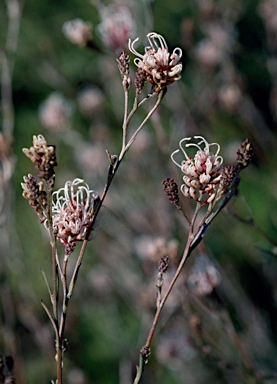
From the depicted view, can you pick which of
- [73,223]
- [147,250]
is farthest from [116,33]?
[73,223]

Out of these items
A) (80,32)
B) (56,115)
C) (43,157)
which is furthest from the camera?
(56,115)

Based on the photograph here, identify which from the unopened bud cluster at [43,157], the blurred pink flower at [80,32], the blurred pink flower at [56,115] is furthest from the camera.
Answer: the blurred pink flower at [56,115]

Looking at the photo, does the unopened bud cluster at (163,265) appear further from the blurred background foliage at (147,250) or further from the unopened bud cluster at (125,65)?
the blurred background foliage at (147,250)

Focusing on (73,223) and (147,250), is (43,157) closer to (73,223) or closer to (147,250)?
(73,223)

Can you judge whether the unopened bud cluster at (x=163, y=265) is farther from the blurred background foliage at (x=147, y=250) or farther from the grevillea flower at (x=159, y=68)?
the blurred background foliage at (x=147, y=250)

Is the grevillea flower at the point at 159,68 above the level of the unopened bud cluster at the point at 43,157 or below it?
above

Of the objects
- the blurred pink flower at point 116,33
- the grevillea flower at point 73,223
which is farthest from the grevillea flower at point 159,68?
the blurred pink flower at point 116,33

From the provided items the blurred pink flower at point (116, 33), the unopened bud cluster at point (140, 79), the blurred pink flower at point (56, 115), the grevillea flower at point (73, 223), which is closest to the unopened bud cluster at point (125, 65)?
the unopened bud cluster at point (140, 79)

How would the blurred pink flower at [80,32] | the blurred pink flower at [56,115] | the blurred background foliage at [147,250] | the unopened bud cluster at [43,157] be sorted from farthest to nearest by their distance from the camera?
the blurred pink flower at [56,115], the blurred background foliage at [147,250], the blurred pink flower at [80,32], the unopened bud cluster at [43,157]

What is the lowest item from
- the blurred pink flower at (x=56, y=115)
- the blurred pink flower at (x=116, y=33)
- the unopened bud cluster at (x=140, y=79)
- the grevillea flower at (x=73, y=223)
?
the grevillea flower at (x=73, y=223)

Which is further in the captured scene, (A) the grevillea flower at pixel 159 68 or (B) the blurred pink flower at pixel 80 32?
(B) the blurred pink flower at pixel 80 32

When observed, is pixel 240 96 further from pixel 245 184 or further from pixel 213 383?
pixel 213 383
